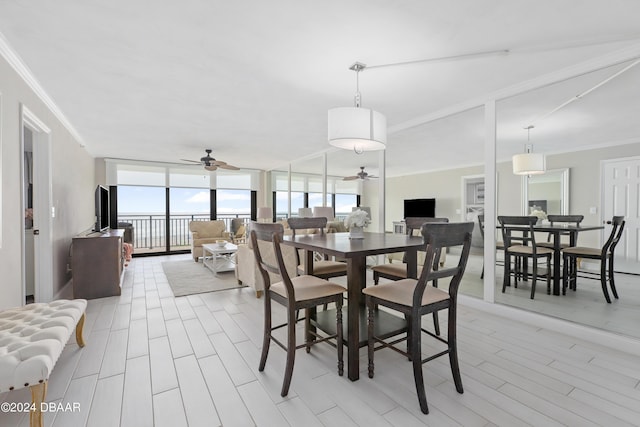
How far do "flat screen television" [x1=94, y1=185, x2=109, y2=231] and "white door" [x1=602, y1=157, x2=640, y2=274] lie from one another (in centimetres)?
820

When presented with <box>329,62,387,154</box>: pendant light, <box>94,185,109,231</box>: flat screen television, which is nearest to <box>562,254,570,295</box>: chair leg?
<box>329,62,387,154</box>: pendant light

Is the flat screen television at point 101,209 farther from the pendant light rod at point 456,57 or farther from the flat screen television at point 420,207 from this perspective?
the flat screen television at point 420,207

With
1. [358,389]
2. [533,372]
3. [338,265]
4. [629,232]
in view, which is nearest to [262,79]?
[338,265]

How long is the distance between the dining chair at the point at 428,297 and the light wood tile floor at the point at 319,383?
7.9 inches

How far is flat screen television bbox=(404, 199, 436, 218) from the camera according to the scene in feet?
26.2

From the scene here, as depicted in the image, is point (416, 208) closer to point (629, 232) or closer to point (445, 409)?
point (629, 232)

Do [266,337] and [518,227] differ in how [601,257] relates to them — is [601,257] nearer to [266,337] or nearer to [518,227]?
[518,227]

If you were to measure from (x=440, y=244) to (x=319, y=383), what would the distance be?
3.82 ft

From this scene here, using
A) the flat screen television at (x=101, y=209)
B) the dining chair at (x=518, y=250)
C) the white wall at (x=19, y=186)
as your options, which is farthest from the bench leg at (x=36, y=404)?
the dining chair at (x=518, y=250)

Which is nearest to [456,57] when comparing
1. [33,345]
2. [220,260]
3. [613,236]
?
[613,236]

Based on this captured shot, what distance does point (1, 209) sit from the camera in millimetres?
2184

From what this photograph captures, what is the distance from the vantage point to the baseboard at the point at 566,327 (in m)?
2.32

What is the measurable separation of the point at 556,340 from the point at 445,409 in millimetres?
1588

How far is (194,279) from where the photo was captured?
4.64m
